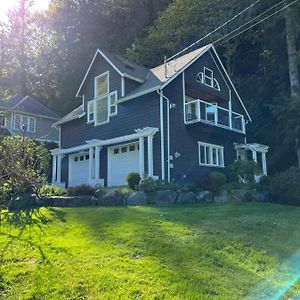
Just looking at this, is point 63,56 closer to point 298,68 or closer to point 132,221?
point 298,68

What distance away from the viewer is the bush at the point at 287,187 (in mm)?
16047

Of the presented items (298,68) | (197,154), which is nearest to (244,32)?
(298,68)

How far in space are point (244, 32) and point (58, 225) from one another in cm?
2459

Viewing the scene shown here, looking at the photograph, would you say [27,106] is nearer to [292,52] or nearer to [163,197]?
[292,52]

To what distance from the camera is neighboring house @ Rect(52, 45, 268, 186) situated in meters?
18.9

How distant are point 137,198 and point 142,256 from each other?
26.0ft

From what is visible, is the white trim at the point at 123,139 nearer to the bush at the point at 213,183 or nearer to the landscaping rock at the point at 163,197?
the bush at the point at 213,183

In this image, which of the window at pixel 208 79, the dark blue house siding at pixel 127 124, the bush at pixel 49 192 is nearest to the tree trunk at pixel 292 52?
the window at pixel 208 79

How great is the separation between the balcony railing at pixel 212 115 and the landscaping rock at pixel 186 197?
203 inches

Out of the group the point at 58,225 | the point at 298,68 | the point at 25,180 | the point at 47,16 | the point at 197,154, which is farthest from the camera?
the point at 47,16

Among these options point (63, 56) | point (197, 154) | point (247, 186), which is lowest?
point (247, 186)

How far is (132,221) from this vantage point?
9.62m

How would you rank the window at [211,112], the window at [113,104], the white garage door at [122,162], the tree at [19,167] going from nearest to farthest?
the tree at [19,167] < the white garage door at [122,162] < the window at [211,112] < the window at [113,104]

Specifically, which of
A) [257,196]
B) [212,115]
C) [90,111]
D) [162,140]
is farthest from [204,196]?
[90,111]
